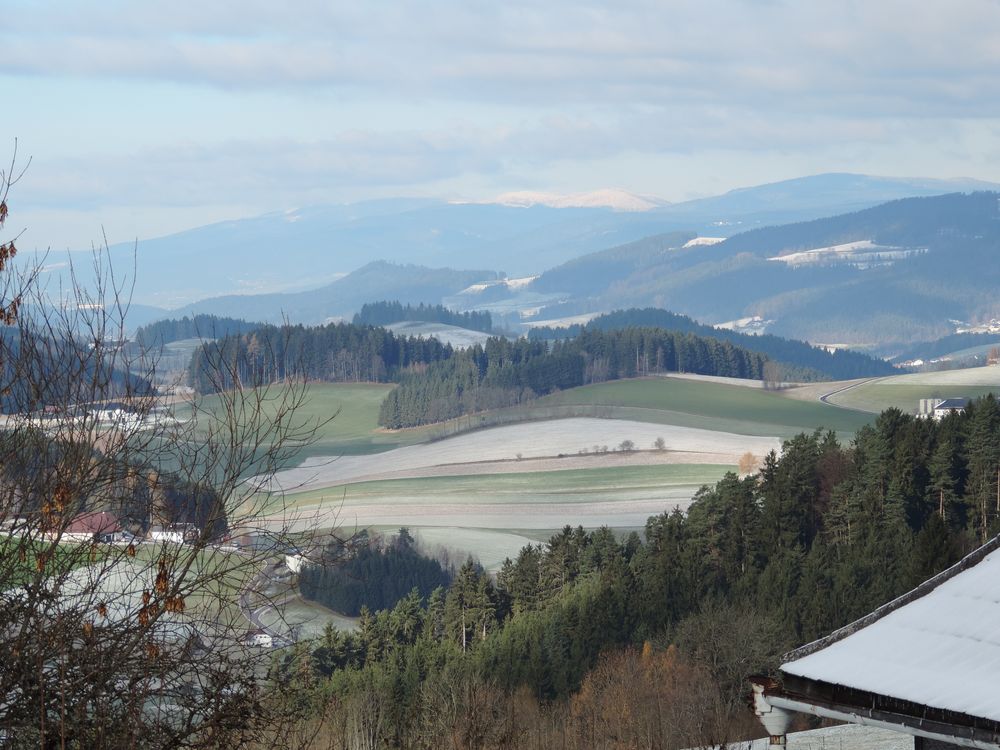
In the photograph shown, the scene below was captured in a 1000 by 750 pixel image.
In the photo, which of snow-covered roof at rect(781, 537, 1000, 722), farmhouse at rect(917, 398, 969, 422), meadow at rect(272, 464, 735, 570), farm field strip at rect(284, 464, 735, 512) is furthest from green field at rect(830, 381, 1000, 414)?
snow-covered roof at rect(781, 537, 1000, 722)

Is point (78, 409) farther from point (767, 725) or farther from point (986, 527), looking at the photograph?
point (986, 527)

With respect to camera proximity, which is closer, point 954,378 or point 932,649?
point 932,649

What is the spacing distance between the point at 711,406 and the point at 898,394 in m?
19.7

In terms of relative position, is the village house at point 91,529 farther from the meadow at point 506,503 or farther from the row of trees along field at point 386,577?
the meadow at point 506,503

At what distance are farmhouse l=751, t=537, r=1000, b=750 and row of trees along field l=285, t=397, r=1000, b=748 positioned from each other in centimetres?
4789

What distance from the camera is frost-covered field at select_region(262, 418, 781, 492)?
452 feet

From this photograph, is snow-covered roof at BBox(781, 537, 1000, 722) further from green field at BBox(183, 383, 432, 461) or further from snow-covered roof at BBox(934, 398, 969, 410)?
green field at BBox(183, 383, 432, 461)

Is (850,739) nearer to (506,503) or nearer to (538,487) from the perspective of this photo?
(506,503)

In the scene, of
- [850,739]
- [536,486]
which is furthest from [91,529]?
[536,486]

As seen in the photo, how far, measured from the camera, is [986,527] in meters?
84.1

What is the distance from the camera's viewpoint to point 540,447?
148 meters

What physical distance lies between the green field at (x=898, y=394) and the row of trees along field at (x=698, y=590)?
42.1 m

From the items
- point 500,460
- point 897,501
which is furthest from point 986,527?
point 500,460

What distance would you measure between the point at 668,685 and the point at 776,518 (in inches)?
1308
